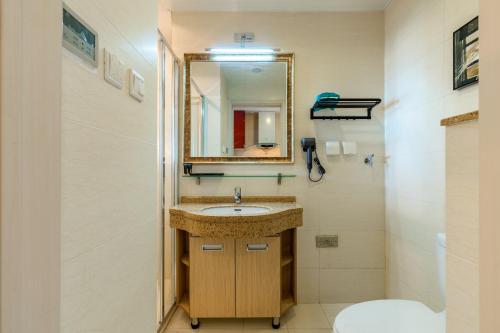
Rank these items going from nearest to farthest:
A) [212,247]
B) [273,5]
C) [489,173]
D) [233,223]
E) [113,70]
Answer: [489,173], [113,70], [233,223], [212,247], [273,5]

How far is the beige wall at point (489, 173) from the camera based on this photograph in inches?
14.5

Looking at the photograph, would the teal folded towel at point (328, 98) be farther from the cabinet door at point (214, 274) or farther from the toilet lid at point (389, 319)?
the toilet lid at point (389, 319)

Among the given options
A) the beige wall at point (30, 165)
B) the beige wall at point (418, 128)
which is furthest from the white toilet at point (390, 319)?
the beige wall at point (30, 165)

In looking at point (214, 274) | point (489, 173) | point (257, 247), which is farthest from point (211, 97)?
point (489, 173)

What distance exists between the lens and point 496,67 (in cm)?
37

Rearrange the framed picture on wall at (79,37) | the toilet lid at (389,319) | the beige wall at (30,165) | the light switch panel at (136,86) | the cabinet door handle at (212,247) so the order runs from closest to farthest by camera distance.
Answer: the beige wall at (30,165), the framed picture on wall at (79,37), the light switch panel at (136,86), the toilet lid at (389,319), the cabinet door handle at (212,247)

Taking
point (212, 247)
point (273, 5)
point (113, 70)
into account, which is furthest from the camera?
point (273, 5)

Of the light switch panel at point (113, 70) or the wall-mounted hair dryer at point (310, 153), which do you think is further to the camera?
the wall-mounted hair dryer at point (310, 153)

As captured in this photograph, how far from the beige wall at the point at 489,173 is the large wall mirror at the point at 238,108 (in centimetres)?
173

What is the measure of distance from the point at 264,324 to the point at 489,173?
1763mm

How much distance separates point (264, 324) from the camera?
179 centimetres

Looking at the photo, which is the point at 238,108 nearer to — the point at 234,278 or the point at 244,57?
the point at 244,57

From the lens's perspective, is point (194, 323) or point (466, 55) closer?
point (466, 55)

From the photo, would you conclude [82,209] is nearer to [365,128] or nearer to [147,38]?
[147,38]
